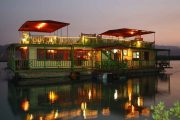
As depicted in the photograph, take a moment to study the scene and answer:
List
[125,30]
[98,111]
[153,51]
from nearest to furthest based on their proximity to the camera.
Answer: [98,111] < [125,30] < [153,51]

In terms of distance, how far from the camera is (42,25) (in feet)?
97.6

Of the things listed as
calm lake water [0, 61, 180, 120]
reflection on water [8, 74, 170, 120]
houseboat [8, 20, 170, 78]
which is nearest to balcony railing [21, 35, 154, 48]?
houseboat [8, 20, 170, 78]

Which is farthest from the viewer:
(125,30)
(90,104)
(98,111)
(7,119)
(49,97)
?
(125,30)

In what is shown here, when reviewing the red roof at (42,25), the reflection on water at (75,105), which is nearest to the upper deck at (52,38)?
the red roof at (42,25)

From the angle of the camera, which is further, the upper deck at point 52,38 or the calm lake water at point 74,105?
the upper deck at point 52,38

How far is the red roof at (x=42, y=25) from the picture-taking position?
27834mm

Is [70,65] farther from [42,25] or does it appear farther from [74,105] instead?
[74,105]

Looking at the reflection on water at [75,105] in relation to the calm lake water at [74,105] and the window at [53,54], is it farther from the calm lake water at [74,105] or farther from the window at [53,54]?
the window at [53,54]

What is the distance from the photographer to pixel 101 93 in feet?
69.2

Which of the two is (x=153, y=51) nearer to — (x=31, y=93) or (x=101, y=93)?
(x=101, y=93)

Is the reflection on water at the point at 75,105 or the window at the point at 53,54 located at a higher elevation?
the window at the point at 53,54

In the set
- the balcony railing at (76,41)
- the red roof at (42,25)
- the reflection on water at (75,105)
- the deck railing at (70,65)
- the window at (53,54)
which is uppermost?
the red roof at (42,25)

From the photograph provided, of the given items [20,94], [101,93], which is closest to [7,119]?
[20,94]

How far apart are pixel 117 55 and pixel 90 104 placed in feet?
76.1
